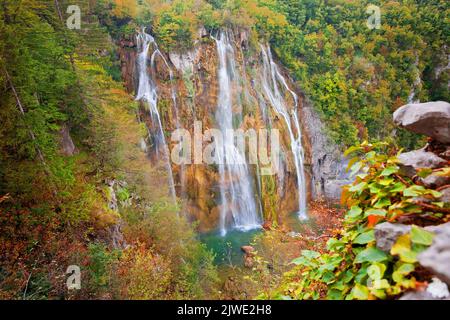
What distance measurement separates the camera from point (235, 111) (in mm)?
14797

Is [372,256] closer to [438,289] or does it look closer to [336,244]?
[438,289]

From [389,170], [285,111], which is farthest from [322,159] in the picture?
[389,170]

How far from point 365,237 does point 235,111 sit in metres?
13.2

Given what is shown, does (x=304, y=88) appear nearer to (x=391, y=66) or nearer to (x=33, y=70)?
(x=391, y=66)

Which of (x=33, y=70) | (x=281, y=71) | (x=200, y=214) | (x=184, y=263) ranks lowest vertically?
(x=200, y=214)

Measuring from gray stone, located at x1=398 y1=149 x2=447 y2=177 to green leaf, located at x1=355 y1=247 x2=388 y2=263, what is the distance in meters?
0.82

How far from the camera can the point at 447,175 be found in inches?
78.6

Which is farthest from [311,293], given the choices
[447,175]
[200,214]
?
[200,214]

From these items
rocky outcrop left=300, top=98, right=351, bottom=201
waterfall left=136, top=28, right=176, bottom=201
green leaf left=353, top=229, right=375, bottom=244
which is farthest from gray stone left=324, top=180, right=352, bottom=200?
green leaf left=353, top=229, right=375, bottom=244

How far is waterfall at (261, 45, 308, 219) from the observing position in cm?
1645

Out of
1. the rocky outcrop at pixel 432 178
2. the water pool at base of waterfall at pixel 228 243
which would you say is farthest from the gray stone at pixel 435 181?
the water pool at base of waterfall at pixel 228 243

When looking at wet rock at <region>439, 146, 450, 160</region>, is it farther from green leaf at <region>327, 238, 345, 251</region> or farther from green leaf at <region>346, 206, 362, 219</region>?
green leaf at <region>327, 238, 345, 251</region>

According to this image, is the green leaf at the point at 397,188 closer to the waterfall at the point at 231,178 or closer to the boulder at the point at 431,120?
the boulder at the point at 431,120

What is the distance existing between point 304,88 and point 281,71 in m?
1.84
